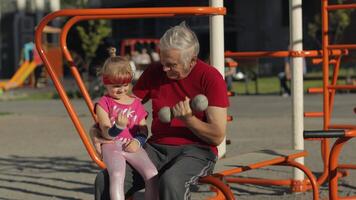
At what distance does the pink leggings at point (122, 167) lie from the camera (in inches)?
171

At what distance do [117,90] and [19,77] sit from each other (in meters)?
24.9

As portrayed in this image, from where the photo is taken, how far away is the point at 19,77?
94.5 feet

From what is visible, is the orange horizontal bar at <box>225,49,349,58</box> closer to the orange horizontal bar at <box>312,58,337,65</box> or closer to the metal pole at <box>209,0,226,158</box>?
the orange horizontal bar at <box>312,58,337,65</box>

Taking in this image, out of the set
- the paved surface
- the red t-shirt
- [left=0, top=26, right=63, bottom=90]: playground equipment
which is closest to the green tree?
[left=0, top=26, right=63, bottom=90]: playground equipment

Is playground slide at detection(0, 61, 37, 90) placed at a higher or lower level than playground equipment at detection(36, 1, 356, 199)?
lower

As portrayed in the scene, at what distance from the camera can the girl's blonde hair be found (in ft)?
14.5

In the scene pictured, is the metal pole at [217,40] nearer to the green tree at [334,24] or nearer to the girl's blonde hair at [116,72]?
the girl's blonde hair at [116,72]

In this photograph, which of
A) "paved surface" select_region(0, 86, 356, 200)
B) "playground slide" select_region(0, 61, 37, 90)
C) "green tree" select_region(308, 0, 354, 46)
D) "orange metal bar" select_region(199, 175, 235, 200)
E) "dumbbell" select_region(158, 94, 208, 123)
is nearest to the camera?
"dumbbell" select_region(158, 94, 208, 123)

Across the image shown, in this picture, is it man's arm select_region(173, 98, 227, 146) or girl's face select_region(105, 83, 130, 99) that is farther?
girl's face select_region(105, 83, 130, 99)

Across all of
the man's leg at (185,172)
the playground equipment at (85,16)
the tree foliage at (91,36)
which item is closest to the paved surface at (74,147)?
the playground equipment at (85,16)

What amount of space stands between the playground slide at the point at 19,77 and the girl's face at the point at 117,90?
875 inches

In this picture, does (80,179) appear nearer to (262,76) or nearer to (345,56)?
(345,56)

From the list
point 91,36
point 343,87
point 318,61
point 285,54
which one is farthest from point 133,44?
point 343,87

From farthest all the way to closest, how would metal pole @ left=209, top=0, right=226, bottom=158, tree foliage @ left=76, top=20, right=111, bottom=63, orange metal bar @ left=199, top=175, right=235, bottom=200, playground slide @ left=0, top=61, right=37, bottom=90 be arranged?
tree foliage @ left=76, top=20, right=111, bottom=63 < playground slide @ left=0, top=61, right=37, bottom=90 < metal pole @ left=209, top=0, right=226, bottom=158 < orange metal bar @ left=199, top=175, right=235, bottom=200
